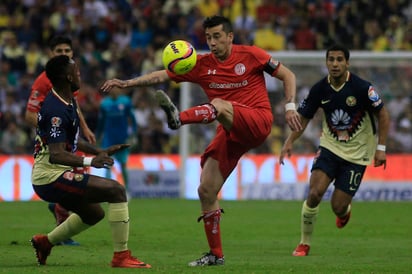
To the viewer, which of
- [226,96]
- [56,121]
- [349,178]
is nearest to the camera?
[56,121]

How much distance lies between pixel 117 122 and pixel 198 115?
41.7 ft

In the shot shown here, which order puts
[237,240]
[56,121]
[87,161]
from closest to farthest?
[87,161]
[56,121]
[237,240]

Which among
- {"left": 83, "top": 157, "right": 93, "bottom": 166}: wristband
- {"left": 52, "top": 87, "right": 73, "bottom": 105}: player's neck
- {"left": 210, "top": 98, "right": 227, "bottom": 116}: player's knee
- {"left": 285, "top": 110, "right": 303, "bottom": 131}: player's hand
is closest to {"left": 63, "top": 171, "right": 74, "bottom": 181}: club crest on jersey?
{"left": 83, "top": 157, "right": 93, "bottom": 166}: wristband

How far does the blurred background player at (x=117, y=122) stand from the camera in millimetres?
22953

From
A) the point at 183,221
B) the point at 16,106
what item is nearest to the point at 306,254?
the point at 183,221

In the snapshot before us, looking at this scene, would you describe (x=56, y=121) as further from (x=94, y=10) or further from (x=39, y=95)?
(x=94, y=10)

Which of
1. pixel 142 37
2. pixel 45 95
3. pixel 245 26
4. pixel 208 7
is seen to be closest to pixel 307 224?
pixel 45 95

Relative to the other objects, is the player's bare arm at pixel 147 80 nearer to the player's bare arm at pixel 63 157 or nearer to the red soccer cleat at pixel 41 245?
the player's bare arm at pixel 63 157

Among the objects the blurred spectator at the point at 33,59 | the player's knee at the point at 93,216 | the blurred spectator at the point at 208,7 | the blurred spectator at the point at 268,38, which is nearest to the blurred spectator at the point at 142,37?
the blurred spectator at the point at 208,7

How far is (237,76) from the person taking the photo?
11.8m

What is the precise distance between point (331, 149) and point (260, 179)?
35.7ft

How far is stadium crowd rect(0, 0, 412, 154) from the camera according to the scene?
87.7ft

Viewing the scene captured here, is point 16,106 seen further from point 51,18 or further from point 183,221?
point 183,221

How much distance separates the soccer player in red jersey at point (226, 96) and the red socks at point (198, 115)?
0.55m
